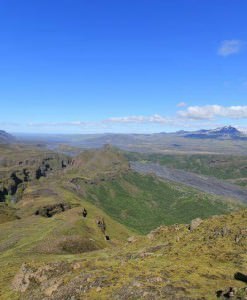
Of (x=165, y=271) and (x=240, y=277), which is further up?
(x=240, y=277)

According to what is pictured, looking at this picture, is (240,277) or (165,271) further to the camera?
(165,271)

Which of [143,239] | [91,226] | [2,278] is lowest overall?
[91,226]

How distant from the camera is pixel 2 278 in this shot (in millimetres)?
81812

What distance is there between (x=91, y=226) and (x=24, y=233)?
29634mm

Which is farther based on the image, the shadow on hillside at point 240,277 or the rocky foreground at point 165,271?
the shadow on hillside at point 240,277

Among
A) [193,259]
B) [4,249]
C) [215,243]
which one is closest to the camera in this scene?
[193,259]

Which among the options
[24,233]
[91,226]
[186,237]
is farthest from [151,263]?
[91,226]

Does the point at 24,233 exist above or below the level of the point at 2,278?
below

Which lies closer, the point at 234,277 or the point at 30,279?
the point at 234,277

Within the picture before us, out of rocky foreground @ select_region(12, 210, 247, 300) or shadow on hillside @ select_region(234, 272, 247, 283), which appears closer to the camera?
rocky foreground @ select_region(12, 210, 247, 300)

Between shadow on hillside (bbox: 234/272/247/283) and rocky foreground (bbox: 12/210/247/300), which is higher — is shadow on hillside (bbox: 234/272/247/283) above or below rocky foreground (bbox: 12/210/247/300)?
above

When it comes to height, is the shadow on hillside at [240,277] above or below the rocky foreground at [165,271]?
above

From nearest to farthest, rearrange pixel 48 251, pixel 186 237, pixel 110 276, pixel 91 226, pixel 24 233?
1. pixel 110 276
2. pixel 186 237
3. pixel 48 251
4. pixel 24 233
5. pixel 91 226

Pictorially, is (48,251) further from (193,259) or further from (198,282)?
(198,282)
